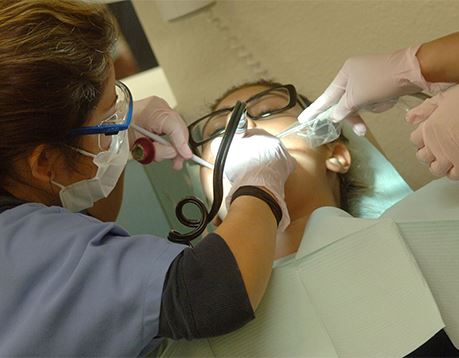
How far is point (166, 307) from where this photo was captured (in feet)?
2.93

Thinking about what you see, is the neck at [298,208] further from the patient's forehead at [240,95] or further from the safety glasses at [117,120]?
the safety glasses at [117,120]

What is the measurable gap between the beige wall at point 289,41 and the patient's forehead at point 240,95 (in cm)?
34

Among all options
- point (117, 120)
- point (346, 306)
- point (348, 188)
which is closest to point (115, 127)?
point (117, 120)

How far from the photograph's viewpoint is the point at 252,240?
3.22ft

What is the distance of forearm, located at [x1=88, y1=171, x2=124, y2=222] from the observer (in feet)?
5.08

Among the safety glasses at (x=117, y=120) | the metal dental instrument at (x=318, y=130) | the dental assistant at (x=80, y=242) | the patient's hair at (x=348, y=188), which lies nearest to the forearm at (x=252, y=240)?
the dental assistant at (x=80, y=242)

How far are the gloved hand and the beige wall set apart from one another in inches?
20.8

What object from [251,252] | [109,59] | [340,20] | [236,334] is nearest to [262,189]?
[251,252]

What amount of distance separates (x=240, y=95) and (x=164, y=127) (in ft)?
1.00

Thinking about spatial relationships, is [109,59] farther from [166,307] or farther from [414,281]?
[414,281]

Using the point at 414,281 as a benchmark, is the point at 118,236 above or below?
above

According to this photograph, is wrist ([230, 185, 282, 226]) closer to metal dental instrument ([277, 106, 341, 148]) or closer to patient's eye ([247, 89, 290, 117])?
metal dental instrument ([277, 106, 341, 148])

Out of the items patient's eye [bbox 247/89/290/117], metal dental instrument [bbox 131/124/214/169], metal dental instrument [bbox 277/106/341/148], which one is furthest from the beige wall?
metal dental instrument [bbox 131/124/214/169]

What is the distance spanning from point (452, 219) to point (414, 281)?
0.53 feet
